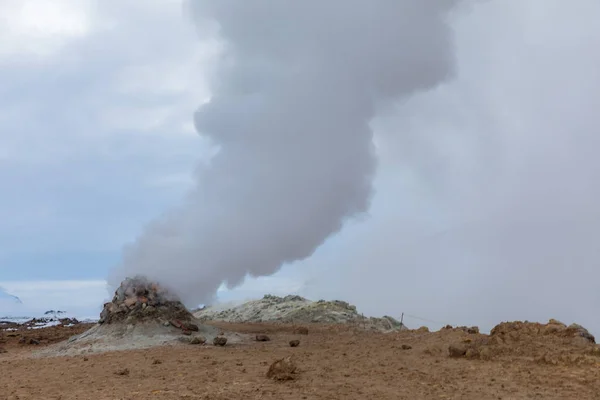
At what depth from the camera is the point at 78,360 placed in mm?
16922

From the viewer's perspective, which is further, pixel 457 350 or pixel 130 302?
pixel 130 302

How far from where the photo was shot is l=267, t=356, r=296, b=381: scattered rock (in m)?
12.5

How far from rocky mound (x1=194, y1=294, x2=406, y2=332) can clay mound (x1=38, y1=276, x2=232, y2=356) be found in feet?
33.4

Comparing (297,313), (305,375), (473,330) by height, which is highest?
(297,313)

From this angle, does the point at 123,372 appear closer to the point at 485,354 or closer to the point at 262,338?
the point at 262,338

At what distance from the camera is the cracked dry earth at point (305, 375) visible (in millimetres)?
11352

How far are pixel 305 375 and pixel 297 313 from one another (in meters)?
19.7

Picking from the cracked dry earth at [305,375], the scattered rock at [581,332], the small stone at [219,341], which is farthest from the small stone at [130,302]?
the scattered rock at [581,332]

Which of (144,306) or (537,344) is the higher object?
(144,306)

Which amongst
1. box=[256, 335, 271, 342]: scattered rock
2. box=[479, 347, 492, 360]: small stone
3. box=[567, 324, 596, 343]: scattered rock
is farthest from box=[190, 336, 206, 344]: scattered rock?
box=[567, 324, 596, 343]: scattered rock

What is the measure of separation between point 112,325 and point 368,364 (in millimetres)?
11620

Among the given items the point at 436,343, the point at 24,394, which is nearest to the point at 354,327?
the point at 436,343

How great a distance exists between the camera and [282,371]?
41.4 ft

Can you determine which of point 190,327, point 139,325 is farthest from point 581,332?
point 139,325
